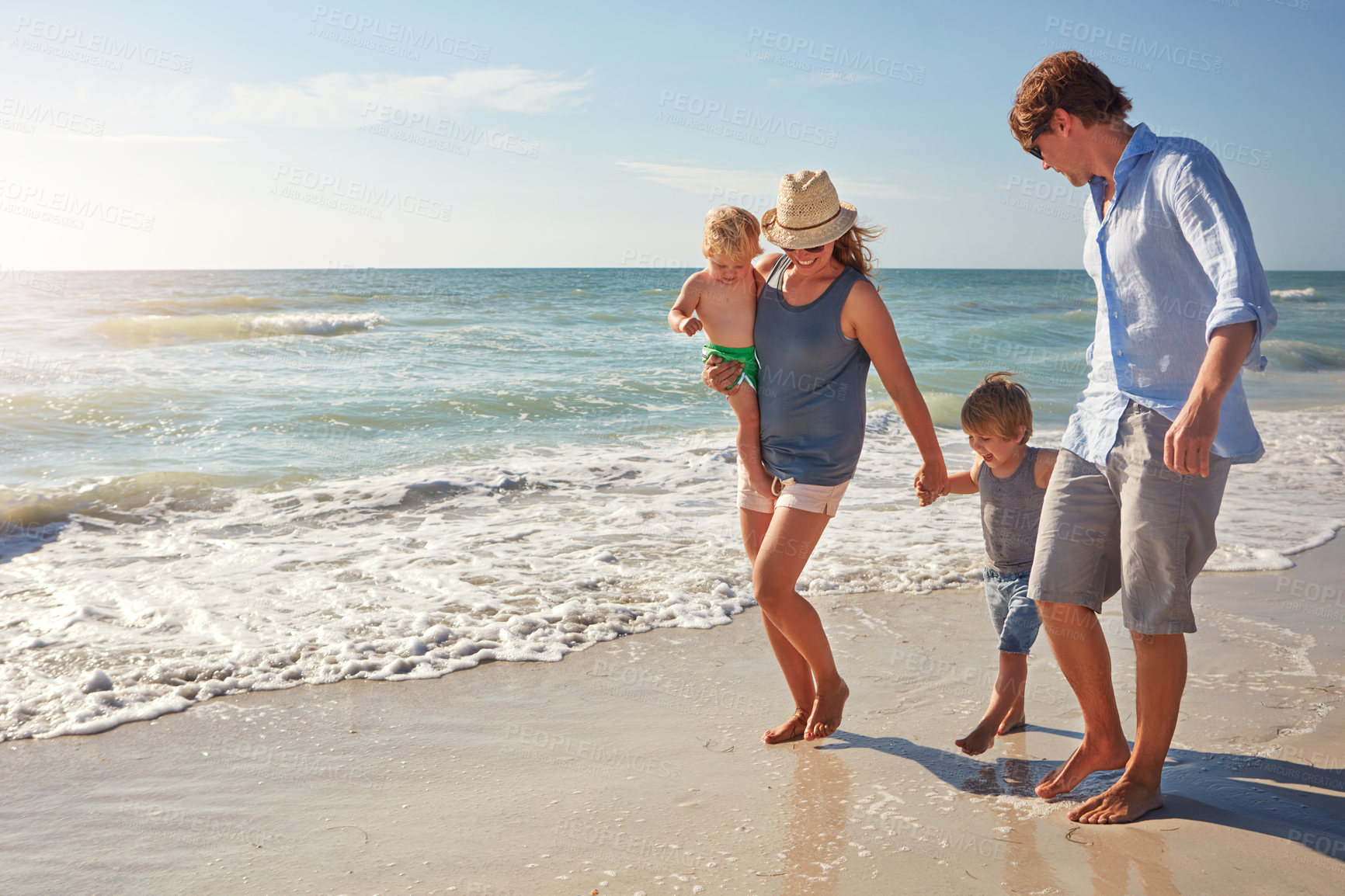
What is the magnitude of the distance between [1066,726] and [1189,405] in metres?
1.71

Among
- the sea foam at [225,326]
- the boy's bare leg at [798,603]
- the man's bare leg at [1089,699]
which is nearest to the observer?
the man's bare leg at [1089,699]

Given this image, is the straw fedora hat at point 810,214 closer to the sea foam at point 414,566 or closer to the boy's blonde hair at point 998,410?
the boy's blonde hair at point 998,410

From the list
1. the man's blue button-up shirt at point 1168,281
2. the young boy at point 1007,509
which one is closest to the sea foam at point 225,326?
the young boy at point 1007,509

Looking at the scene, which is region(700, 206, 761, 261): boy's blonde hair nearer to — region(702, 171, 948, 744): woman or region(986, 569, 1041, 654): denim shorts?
region(702, 171, 948, 744): woman

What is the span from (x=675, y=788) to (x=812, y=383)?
1391 millimetres

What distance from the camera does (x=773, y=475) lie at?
3.20 m

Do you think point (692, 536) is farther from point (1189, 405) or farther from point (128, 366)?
point (128, 366)

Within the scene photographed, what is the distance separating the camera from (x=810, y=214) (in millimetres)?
2904

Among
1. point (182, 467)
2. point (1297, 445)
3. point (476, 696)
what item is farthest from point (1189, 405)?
point (1297, 445)

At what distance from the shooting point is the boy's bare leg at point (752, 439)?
3.17 metres

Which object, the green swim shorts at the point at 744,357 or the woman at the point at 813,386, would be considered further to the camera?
the green swim shorts at the point at 744,357

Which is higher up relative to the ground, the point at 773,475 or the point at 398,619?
the point at 773,475

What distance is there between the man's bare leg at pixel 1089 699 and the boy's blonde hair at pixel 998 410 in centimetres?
68

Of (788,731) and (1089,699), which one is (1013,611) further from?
(788,731)
